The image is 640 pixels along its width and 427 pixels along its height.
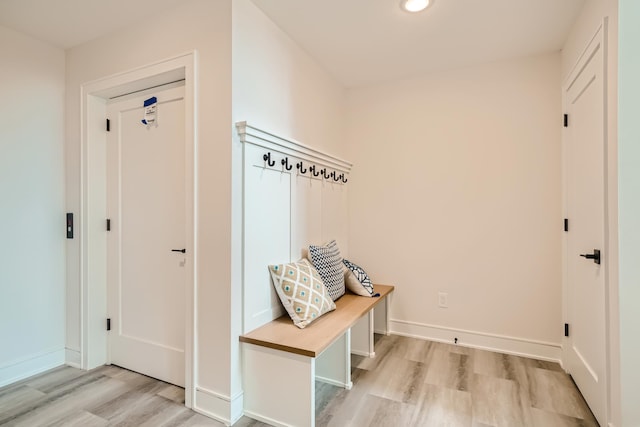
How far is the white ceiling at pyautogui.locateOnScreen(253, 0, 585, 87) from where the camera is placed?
2062mm

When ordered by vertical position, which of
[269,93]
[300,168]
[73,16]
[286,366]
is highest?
[73,16]

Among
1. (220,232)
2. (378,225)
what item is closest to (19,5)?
(220,232)

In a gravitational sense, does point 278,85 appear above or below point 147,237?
above

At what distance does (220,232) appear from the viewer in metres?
1.87

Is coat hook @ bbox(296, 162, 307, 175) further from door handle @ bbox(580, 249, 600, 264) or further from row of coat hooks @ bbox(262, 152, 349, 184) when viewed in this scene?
door handle @ bbox(580, 249, 600, 264)

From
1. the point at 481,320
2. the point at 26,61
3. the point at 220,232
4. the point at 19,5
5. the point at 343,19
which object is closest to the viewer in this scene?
the point at 220,232

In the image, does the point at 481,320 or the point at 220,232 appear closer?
the point at 220,232

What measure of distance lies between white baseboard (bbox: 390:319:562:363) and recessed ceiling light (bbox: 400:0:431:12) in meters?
2.53

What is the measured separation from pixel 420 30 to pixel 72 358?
140 inches

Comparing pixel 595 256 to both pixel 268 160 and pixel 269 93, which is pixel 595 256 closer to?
pixel 268 160

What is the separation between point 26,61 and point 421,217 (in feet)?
10.9

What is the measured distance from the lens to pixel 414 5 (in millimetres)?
2029

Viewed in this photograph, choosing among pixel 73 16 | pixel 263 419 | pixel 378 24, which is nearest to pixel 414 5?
pixel 378 24

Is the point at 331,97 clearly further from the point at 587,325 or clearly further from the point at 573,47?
the point at 587,325
